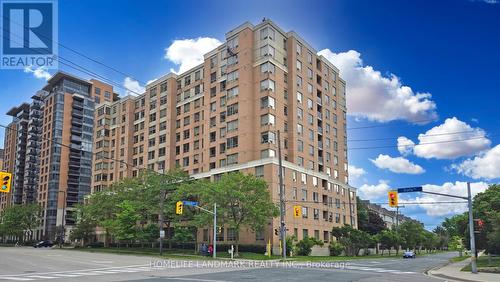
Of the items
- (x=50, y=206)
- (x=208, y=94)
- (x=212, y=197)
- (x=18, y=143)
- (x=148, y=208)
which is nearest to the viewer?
(x=212, y=197)

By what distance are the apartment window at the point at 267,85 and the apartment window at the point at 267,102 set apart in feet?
5.13

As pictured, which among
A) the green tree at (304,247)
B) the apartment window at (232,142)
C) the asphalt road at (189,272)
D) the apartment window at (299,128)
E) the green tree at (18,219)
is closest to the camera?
the asphalt road at (189,272)

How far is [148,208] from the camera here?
6931cm

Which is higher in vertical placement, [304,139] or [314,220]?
[304,139]

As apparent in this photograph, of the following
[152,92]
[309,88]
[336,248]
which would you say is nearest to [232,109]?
[309,88]

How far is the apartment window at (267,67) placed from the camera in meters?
72.6

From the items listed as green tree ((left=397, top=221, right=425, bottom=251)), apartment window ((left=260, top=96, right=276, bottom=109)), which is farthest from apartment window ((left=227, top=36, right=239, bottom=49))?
green tree ((left=397, top=221, right=425, bottom=251))

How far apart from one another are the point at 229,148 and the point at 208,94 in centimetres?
1336

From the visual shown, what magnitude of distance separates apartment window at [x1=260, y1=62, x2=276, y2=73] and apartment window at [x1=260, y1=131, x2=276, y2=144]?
10401 millimetres

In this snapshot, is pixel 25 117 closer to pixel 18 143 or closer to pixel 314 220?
pixel 18 143

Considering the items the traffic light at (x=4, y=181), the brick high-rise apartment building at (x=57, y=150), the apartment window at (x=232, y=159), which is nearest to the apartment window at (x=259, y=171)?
the apartment window at (x=232, y=159)

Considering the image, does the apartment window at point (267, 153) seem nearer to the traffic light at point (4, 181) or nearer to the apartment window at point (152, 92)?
the apartment window at point (152, 92)

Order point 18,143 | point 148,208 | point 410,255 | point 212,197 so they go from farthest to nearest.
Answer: point 18,143
point 410,255
point 148,208
point 212,197

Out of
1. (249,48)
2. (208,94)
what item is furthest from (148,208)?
(249,48)
